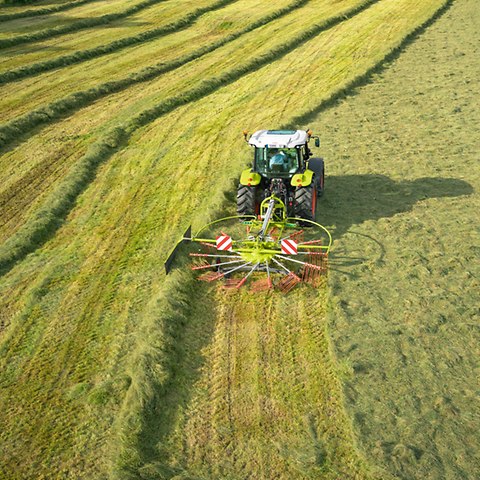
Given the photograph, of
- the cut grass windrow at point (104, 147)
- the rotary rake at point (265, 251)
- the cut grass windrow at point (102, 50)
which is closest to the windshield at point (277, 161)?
the rotary rake at point (265, 251)

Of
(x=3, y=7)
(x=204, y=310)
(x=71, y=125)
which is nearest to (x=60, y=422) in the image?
(x=204, y=310)

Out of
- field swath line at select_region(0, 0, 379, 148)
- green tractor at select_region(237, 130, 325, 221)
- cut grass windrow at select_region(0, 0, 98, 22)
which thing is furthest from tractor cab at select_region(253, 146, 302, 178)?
cut grass windrow at select_region(0, 0, 98, 22)

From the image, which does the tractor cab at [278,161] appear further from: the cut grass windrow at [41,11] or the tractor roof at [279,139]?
the cut grass windrow at [41,11]

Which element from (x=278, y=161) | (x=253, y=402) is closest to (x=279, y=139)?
(x=278, y=161)

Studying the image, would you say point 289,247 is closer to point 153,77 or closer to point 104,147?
point 104,147

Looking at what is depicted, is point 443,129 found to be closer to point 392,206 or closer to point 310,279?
point 392,206

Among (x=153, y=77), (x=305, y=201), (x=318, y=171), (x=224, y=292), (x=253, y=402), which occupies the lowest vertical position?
(x=153, y=77)

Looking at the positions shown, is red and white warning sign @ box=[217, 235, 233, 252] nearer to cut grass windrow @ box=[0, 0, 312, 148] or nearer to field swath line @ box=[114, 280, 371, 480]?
field swath line @ box=[114, 280, 371, 480]
